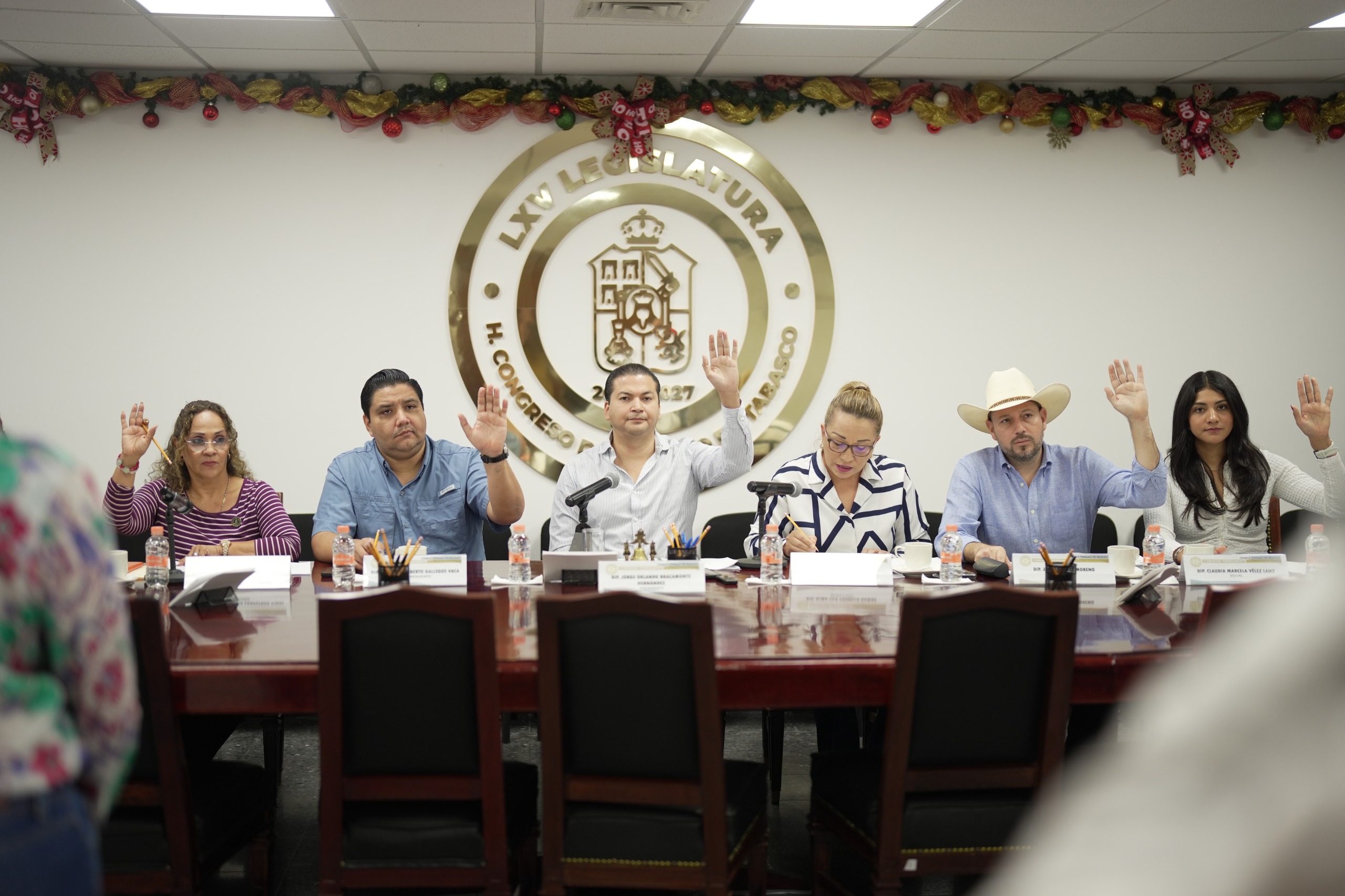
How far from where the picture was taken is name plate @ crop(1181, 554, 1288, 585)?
3010 millimetres

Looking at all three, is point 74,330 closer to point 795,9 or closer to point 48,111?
point 48,111

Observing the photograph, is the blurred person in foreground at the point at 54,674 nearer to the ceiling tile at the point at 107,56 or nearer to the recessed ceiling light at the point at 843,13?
the recessed ceiling light at the point at 843,13

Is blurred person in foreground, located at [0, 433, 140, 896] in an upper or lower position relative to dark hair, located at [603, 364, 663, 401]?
lower

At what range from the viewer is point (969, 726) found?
2199 millimetres

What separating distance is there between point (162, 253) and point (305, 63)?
1.14m

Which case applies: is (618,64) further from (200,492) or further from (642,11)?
(200,492)

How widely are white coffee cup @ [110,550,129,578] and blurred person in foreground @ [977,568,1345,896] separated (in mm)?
3247

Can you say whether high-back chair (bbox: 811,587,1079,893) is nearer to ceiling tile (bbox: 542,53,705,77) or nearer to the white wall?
the white wall

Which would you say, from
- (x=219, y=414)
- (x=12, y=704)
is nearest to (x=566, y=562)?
(x=219, y=414)

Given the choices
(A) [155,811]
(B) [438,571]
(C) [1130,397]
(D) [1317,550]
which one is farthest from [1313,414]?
(A) [155,811]

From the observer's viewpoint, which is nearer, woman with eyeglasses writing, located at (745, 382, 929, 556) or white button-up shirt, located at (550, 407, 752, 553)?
woman with eyeglasses writing, located at (745, 382, 929, 556)

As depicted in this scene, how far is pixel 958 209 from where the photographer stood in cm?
520

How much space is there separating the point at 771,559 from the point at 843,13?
2.32 meters

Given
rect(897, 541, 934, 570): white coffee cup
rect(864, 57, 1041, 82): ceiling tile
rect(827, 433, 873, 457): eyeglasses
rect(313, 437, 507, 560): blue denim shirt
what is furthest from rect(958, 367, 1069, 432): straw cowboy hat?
rect(313, 437, 507, 560): blue denim shirt
